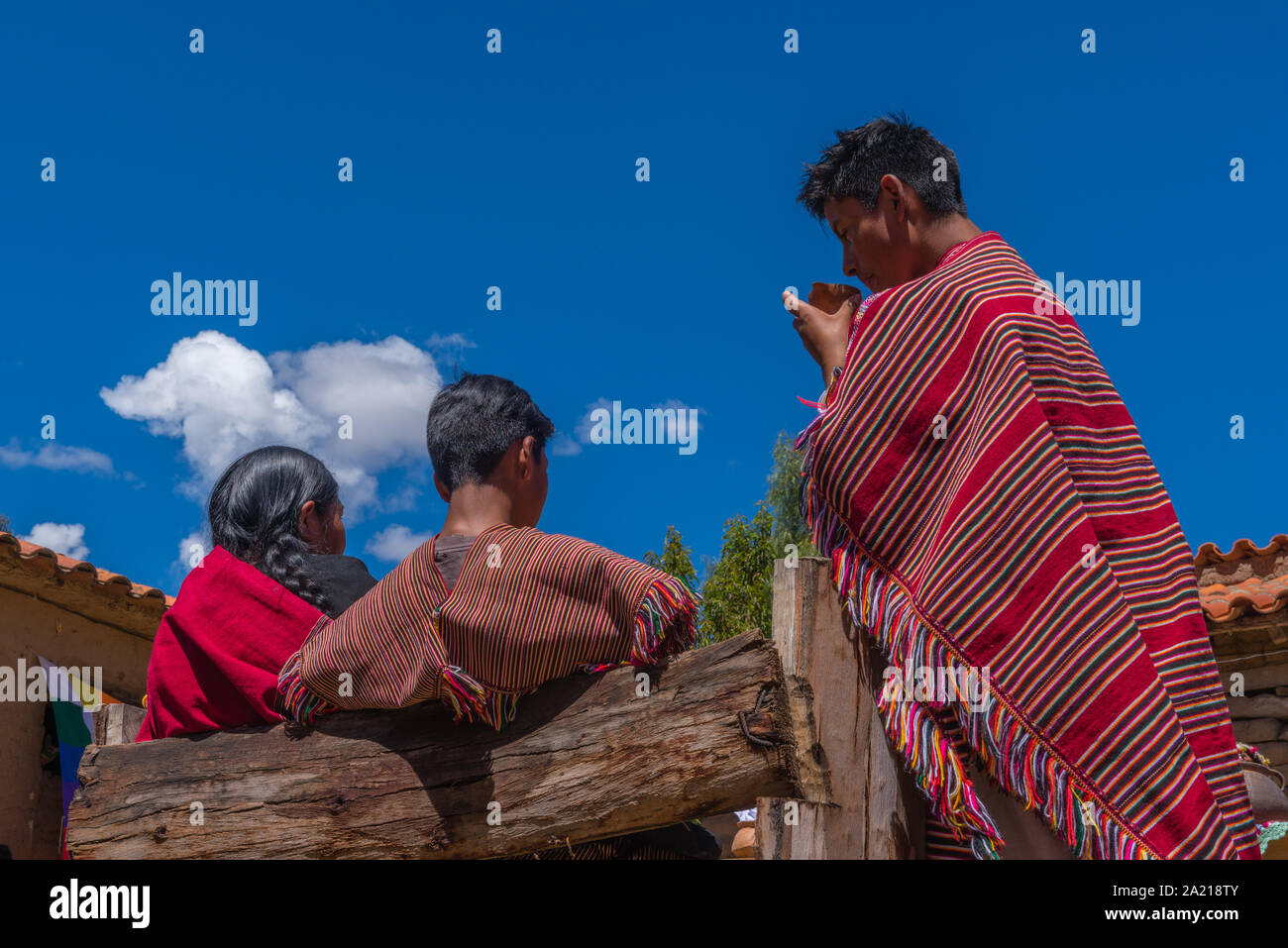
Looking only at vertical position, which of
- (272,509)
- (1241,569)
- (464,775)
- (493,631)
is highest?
(1241,569)

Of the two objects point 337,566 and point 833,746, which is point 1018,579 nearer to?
point 833,746

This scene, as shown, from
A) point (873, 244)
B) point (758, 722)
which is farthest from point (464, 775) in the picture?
point (873, 244)

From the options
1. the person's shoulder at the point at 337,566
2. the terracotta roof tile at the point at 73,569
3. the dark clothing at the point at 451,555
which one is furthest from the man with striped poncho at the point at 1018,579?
the terracotta roof tile at the point at 73,569

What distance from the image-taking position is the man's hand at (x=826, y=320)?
2223 millimetres

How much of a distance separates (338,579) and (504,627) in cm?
105

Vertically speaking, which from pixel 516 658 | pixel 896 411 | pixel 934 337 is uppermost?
pixel 934 337

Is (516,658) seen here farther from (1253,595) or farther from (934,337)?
(1253,595)

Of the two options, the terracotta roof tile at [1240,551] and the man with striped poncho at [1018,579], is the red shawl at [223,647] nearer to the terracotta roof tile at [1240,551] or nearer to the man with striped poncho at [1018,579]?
the man with striped poncho at [1018,579]

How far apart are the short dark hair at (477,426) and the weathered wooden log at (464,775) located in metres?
0.67

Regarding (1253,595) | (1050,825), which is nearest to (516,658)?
(1050,825)

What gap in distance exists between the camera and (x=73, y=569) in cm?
722

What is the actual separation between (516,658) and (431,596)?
0.27 meters

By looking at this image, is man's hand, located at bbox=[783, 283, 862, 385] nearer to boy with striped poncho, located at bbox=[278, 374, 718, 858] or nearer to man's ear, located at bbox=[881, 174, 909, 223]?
man's ear, located at bbox=[881, 174, 909, 223]
